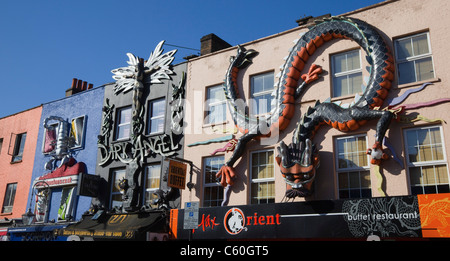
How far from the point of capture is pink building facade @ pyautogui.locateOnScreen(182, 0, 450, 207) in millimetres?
11398

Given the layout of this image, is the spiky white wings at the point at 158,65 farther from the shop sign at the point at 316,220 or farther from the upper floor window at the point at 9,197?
the upper floor window at the point at 9,197

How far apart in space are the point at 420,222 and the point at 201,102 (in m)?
8.92

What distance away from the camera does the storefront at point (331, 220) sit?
400 inches

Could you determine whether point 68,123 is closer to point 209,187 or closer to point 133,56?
point 133,56

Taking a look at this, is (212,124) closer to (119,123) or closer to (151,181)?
(151,181)

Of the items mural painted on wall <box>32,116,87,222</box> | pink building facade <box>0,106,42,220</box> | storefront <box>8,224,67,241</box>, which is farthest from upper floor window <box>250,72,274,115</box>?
pink building facade <box>0,106,42,220</box>

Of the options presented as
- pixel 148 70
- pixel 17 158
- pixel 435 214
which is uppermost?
pixel 148 70

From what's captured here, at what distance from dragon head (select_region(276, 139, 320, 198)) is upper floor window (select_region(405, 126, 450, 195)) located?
256 cm

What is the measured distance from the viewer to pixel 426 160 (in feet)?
37.1

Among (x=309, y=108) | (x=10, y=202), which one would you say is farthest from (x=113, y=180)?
(x=309, y=108)

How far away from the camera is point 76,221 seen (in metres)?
17.7

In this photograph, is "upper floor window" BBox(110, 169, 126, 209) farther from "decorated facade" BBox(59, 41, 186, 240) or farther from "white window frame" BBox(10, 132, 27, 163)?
"white window frame" BBox(10, 132, 27, 163)

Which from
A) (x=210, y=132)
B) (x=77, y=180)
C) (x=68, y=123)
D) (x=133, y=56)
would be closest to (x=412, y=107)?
(x=210, y=132)

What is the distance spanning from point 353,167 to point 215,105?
5889 millimetres
